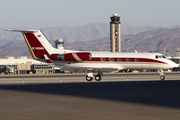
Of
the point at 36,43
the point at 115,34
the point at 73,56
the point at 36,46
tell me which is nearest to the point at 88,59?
the point at 73,56

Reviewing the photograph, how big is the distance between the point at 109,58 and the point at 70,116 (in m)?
28.5

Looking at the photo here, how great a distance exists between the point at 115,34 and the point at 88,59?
137479 millimetres

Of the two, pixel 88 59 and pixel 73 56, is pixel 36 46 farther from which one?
pixel 88 59

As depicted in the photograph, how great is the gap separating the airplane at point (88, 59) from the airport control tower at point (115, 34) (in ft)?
436

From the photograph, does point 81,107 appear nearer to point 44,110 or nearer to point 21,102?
point 44,110

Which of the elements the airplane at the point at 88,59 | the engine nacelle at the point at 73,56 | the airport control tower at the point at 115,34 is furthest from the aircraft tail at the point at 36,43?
the airport control tower at the point at 115,34

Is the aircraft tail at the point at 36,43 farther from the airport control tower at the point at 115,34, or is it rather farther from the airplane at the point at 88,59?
the airport control tower at the point at 115,34

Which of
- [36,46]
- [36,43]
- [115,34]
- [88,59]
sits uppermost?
[115,34]

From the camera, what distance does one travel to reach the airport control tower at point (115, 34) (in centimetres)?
17612

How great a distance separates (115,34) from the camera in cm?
17700

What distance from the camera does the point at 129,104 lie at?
55.2 ft

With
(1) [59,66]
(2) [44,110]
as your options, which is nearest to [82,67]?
(1) [59,66]

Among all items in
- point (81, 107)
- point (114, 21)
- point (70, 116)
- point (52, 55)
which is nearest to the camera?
point (70, 116)

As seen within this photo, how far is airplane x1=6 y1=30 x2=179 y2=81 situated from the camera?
41.0 m
